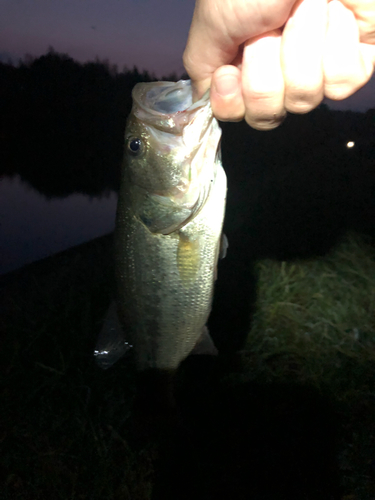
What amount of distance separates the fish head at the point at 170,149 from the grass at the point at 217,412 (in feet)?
5.27

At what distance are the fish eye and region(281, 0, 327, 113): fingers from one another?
26.1 inches

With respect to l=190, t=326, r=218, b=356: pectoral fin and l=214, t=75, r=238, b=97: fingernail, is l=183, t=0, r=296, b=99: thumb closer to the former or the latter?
l=214, t=75, r=238, b=97: fingernail

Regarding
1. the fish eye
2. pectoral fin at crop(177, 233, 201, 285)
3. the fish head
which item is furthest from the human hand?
pectoral fin at crop(177, 233, 201, 285)

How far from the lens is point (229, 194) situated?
453 centimetres

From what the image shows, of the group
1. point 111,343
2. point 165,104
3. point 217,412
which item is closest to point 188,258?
point 165,104

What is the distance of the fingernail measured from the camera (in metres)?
0.91

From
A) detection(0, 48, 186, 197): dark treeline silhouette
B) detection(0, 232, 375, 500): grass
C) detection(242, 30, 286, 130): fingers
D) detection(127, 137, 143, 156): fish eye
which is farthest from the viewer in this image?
detection(0, 48, 186, 197): dark treeline silhouette

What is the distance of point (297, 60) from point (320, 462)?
2.96 metres

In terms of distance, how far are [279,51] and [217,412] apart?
114 inches

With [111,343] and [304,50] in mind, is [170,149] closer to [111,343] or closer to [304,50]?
[304,50]

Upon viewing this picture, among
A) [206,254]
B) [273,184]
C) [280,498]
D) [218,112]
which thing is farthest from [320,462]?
[273,184]

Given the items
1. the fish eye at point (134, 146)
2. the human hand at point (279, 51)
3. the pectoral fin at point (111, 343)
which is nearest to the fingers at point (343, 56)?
the human hand at point (279, 51)

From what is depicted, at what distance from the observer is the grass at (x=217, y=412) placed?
249 cm

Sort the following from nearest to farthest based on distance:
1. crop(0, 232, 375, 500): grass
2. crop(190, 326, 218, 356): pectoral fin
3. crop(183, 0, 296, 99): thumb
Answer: crop(183, 0, 296, 99): thumb < crop(190, 326, 218, 356): pectoral fin < crop(0, 232, 375, 500): grass
